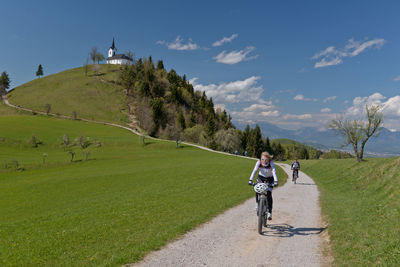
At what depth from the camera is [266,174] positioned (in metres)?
11.1

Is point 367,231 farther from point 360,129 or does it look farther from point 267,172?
point 360,129

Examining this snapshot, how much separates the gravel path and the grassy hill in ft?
407

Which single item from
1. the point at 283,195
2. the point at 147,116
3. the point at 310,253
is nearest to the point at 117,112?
the point at 147,116

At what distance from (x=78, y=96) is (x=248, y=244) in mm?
167929

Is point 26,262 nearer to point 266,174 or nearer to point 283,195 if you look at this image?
point 266,174

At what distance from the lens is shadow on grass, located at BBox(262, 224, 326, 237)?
423 inches

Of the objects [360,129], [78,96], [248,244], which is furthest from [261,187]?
[78,96]

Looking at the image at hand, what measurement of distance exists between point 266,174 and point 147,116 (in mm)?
119777

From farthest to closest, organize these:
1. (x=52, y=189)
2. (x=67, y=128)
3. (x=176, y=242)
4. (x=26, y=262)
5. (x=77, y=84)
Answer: (x=77, y=84), (x=67, y=128), (x=52, y=189), (x=176, y=242), (x=26, y=262)

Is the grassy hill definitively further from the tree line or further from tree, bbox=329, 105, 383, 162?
tree, bbox=329, 105, 383, 162

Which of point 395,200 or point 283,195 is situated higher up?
point 395,200

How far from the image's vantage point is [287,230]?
11289 mm

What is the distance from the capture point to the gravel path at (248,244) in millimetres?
8000

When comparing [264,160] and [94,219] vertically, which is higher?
[264,160]
